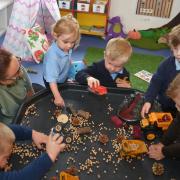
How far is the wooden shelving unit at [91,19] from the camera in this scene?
339cm

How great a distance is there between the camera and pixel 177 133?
3.71 ft

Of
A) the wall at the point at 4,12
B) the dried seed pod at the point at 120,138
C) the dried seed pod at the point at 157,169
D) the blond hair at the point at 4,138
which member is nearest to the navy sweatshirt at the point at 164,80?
the dried seed pod at the point at 120,138

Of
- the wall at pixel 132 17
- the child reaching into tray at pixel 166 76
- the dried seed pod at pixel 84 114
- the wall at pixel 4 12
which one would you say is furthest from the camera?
the wall at pixel 132 17

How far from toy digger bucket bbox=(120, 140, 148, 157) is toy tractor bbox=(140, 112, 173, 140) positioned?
0.24 ft

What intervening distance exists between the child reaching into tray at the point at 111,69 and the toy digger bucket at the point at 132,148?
0.39 meters

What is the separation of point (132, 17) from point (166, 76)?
225cm

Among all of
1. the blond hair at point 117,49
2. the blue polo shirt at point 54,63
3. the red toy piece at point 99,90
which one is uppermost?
the blond hair at point 117,49

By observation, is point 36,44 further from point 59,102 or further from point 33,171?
point 33,171

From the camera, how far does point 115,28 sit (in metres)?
3.54

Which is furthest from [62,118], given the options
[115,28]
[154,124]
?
[115,28]

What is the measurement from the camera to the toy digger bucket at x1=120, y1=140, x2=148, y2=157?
1.05 metres

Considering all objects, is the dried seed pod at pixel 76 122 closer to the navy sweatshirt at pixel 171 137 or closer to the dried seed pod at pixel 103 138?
the dried seed pod at pixel 103 138

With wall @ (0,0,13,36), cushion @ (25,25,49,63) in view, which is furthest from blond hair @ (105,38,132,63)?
wall @ (0,0,13,36)

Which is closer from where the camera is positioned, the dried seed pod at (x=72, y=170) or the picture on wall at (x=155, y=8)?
the dried seed pod at (x=72, y=170)
